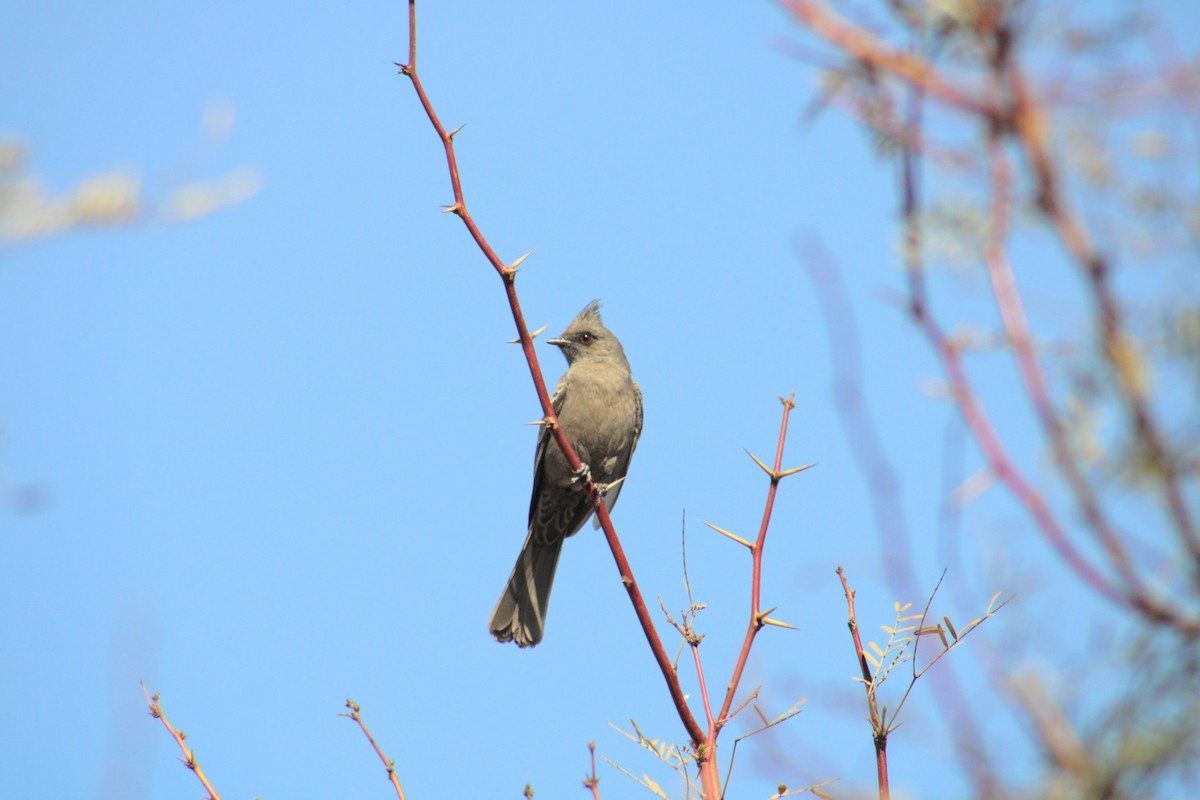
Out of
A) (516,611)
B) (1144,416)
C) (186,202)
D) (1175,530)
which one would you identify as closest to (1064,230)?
(1144,416)

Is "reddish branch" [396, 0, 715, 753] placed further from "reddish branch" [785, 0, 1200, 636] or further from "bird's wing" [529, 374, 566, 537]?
"bird's wing" [529, 374, 566, 537]

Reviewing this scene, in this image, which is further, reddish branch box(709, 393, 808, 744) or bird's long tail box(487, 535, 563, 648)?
bird's long tail box(487, 535, 563, 648)

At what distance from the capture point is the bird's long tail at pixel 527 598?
26.7ft

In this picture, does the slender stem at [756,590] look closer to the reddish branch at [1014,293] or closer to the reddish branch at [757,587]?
the reddish branch at [757,587]

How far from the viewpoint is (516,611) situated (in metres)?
8.23

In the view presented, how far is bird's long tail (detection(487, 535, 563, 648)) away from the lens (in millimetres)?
8133

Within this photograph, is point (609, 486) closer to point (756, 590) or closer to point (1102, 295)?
point (756, 590)

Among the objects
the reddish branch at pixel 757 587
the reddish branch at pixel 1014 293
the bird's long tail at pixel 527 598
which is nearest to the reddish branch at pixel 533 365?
the reddish branch at pixel 757 587

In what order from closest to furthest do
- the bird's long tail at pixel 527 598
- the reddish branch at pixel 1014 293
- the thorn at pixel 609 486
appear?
the reddish branch at pixel 1014 293 → the thorn at pixel 609 486 → the bird's long tail at pixel 527 598

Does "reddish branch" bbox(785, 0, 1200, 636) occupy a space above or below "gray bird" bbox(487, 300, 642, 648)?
below

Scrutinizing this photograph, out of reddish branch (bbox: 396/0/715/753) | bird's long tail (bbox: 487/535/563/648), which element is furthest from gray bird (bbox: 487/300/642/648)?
reddish branch (bbox: 396/0/715/753)

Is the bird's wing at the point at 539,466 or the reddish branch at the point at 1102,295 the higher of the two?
the bird's wing at the point at 539,466

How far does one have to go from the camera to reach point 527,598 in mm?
8328

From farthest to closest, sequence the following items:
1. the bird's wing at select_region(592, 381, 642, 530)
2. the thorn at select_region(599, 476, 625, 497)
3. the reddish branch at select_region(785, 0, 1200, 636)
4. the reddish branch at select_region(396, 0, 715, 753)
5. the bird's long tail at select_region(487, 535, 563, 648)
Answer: the bird's wing at select_region(592, 381, 642, 530) → the bird's long tail at select_region(487, 535, 563, 648) → the thorn at select_region(599, 476, 625, 497) → the reddish branch at select_region(396, 0, 715, 753) → the reddish branch at select_region(785, 0, 1200, 636)
